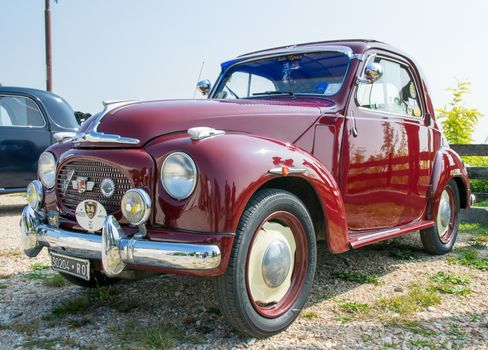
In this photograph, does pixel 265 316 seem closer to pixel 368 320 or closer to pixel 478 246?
pixel 368 320

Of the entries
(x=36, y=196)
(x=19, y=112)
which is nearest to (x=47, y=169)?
Result: (x=36, y=196)

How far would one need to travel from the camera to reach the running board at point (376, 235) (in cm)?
340

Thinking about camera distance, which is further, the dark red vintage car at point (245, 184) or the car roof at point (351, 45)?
the car roof at point (351, 45)

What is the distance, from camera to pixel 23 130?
7.22m

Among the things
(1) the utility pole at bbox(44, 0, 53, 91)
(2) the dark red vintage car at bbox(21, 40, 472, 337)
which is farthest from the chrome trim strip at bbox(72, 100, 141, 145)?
(1) the utility pole at bbox(44, 0, 53, 91)

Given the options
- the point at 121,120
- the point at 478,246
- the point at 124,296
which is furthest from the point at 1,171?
the point at 478,246

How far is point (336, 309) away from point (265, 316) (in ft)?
2.44

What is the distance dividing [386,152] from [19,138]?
545 cm

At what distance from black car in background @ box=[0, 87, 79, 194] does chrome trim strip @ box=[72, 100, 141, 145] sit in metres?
4.71

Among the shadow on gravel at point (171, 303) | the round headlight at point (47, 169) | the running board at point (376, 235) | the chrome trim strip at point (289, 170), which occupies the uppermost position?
the chrome trim strip at point (289, 170)

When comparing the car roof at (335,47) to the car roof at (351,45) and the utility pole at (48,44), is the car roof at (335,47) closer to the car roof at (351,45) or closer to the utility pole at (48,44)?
the car roof at (351,45)

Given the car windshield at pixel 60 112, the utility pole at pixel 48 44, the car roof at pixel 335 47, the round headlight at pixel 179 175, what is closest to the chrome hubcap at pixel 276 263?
the round headlight at pixel 179 175

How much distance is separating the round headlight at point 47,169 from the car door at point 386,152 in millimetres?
1946

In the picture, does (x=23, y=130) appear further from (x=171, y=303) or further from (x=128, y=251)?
(x=128, y=251)
